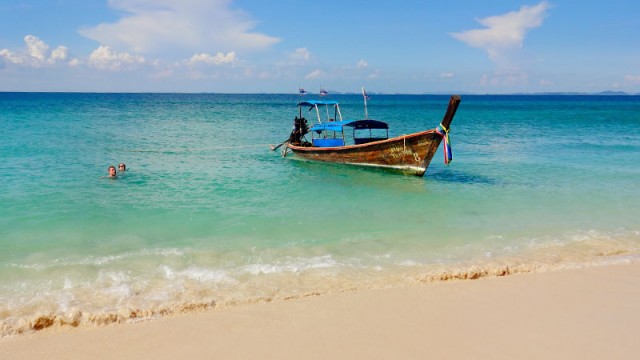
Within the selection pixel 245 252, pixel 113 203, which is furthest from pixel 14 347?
pixel 113 203

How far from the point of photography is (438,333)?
5.53 meters

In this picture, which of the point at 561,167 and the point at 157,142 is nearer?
the point at 561,167

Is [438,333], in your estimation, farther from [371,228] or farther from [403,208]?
[403,208]

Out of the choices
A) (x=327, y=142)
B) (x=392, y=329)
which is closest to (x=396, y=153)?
(x=327, y=142)

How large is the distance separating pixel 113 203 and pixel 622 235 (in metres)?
12.1

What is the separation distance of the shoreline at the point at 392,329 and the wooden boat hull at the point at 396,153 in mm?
10028

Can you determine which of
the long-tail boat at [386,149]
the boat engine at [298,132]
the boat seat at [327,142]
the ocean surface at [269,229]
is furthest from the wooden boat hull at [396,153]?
the boat engine at [298,132]

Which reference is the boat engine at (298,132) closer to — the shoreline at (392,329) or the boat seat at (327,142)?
the boat seat at (327,142)

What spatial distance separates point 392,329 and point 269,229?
502 centimetres

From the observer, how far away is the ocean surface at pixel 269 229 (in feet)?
22.9

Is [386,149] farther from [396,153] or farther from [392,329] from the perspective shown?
[392,329]

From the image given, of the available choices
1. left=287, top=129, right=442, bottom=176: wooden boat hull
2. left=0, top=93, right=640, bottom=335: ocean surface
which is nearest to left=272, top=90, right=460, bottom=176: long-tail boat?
left=287, top=129, right=442, bottom=176: wooden boat hull

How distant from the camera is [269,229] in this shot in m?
10.2

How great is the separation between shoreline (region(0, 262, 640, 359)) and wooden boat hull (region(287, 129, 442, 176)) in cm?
1003
